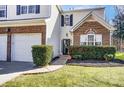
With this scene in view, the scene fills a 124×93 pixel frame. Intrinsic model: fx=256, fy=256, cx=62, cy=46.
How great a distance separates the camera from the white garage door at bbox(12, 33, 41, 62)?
11.3 meters

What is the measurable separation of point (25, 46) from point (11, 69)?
1.33 meters

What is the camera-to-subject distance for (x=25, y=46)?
37.2 ft

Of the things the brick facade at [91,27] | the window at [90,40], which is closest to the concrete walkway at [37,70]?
the brick facade at [91,27]

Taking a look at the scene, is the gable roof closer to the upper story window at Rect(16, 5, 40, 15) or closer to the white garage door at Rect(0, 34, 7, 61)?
the upper story window at Rect(16, 5, 40, 15)

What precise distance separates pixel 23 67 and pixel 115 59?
12.5ft

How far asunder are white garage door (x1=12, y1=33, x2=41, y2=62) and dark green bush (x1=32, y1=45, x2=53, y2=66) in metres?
0.21

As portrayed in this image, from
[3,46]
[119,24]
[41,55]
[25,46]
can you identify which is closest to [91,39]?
[119,24]

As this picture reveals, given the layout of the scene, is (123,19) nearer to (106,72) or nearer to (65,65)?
(106,72)

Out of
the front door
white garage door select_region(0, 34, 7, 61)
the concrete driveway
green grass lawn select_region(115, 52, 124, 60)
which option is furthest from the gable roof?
white garage door select_region(0, 34, 7, 61)

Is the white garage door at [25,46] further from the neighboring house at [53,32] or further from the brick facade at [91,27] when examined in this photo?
the brick facade at [91,27]

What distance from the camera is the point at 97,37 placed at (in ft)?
35.9

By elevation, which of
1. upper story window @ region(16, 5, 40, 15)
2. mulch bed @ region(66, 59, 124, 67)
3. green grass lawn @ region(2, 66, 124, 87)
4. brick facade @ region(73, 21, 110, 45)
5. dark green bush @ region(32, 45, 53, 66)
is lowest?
green grass lawn @ region(2, 66, 124, 87)
